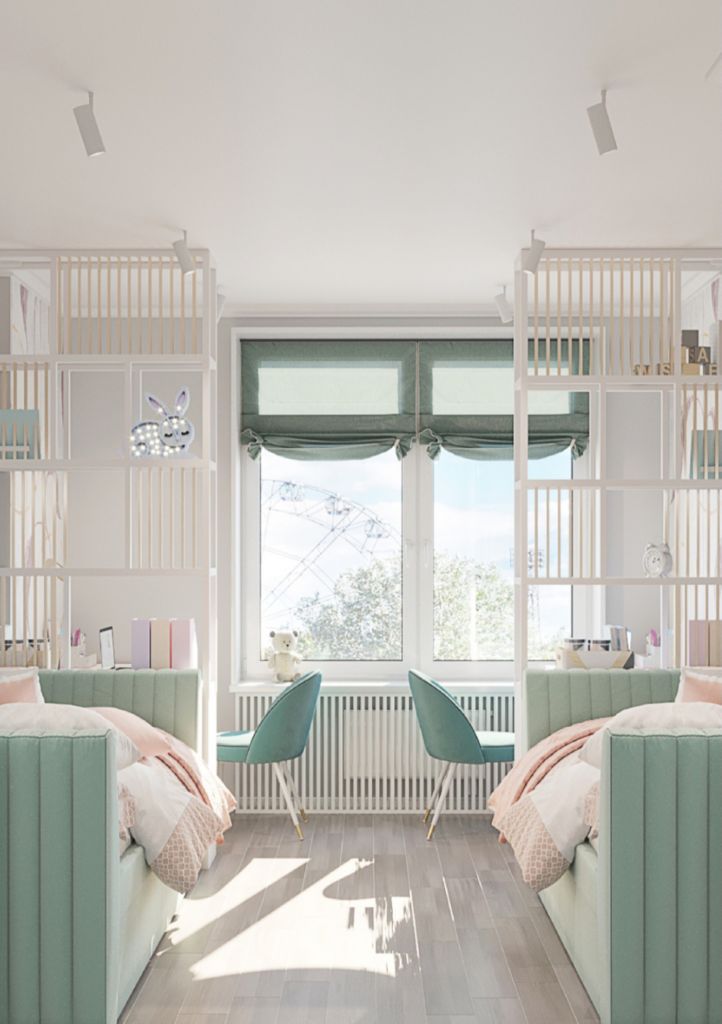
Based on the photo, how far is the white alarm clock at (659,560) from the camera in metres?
4.55

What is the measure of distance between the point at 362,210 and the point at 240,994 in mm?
2872

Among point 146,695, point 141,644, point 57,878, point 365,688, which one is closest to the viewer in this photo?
point 57,878

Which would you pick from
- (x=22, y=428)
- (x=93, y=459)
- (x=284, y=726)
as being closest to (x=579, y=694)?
(x=284, y=726)

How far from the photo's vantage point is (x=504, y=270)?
4945 millimetres

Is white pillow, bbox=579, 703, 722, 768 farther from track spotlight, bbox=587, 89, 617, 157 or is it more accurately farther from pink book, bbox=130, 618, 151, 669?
pink book, bbox=130, 618, 151, 669

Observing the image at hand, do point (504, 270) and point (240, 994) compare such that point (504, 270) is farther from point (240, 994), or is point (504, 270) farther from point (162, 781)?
point (240, 994)

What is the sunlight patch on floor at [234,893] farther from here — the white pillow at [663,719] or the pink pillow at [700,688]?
the pink pillow at [700,688]

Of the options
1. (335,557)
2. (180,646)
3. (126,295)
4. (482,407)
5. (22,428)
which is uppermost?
(126,295)

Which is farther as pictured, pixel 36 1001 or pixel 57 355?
pixel 57 355

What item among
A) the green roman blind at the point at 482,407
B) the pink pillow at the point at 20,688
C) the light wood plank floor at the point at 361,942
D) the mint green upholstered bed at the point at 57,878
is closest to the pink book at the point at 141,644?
the pink pillow at the point at 20,688

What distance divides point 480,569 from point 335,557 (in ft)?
2.79

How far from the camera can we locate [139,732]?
395cm

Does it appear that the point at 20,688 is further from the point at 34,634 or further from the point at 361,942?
the point at 361,942

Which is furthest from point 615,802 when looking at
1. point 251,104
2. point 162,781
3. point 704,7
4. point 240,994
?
point 251,104
